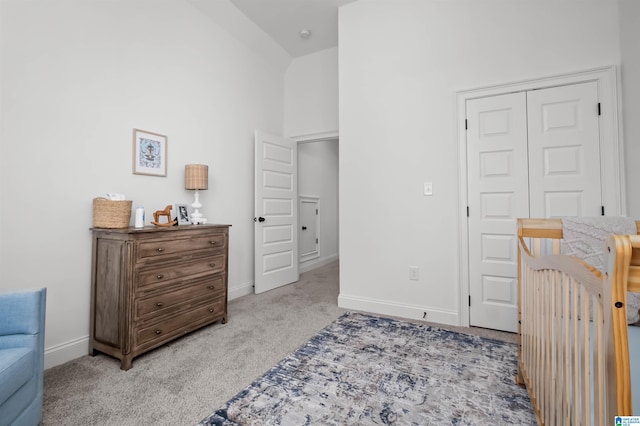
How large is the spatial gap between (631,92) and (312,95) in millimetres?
3174

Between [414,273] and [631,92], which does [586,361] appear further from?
[631,92]

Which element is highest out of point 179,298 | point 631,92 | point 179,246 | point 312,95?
point 312,95

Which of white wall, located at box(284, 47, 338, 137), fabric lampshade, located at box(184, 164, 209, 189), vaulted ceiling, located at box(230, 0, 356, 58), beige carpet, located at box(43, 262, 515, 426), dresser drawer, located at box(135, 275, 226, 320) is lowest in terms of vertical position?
beige carpet, located at box(43, 262, 515, 426)

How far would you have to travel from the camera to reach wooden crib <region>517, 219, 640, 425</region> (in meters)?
0.57

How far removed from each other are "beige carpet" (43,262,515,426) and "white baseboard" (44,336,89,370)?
49 mm

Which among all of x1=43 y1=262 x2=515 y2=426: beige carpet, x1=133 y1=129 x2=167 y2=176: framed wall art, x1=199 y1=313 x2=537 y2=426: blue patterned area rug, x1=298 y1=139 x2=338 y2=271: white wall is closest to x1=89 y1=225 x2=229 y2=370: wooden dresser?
x1=43 y1=262 x2=515 y2=426: beige carpet

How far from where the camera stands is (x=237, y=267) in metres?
3.56

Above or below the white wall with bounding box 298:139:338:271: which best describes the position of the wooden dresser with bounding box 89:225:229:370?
below

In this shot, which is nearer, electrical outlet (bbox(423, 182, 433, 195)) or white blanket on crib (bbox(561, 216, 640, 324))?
white blanket on crib (bbox(561, 216, 640, 324))

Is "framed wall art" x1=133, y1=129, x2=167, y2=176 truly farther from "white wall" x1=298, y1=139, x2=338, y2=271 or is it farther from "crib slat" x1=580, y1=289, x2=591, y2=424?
"crib slat" x1=580, y1=289, x2=591, y2=424

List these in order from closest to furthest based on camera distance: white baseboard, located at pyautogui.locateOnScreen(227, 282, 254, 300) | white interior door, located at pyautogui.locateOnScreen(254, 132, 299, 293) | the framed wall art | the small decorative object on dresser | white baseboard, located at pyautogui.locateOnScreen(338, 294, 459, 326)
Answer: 1. the small decorative object on dresser
2. the framed wall art
3. white baseboard, located at pyautogui.locateOnScreen(338, 294, 459, 326)
4. white baseboard, located at pyautogui.locateOnScreen(227, 282, 254, 300)
5. white interior door, located at pyautogui.locateOnScreen(254, 132, 299, 293)

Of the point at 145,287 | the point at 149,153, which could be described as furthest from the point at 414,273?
the point at 149,153

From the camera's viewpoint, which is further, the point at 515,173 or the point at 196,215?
the point at 196,215

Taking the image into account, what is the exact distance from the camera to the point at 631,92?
2115mm
